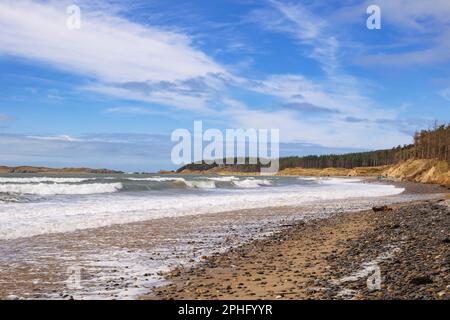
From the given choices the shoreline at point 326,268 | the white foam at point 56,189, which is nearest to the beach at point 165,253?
the shoreline at point 326,268

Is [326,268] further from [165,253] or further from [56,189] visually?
[56,189]

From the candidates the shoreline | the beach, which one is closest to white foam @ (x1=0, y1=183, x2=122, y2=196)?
the beach

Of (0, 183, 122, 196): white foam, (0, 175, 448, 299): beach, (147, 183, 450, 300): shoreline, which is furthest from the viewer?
(0, 183, 122, 196): white foam

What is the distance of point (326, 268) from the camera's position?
9.30 metres

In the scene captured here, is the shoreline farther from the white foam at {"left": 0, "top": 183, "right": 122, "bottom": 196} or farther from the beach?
the white foam at {"left": 0, "top": 183, "right": 122, "bottom": 196}

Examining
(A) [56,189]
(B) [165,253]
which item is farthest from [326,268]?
(A) [56,189]

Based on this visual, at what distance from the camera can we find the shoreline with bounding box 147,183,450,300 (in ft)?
23.9

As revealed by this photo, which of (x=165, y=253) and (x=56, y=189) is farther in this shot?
(x=56, y=189)

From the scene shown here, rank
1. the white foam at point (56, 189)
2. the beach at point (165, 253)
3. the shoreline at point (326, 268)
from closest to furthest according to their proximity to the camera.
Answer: the shoreline at point (326, 268)
the beach at point (165, 253)
the white foam at point (56, 189)

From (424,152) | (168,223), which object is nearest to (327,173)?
(424,152)

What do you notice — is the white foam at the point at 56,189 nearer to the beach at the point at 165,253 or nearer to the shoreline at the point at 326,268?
the beach at the point at 165,253

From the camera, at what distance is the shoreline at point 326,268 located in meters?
7.29

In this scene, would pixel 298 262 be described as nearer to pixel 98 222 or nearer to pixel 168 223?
pixel 168 223

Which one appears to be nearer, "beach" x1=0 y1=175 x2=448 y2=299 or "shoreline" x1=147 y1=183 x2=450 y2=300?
"shoreline" x1=147 y1=183 x2=450 y2=300
